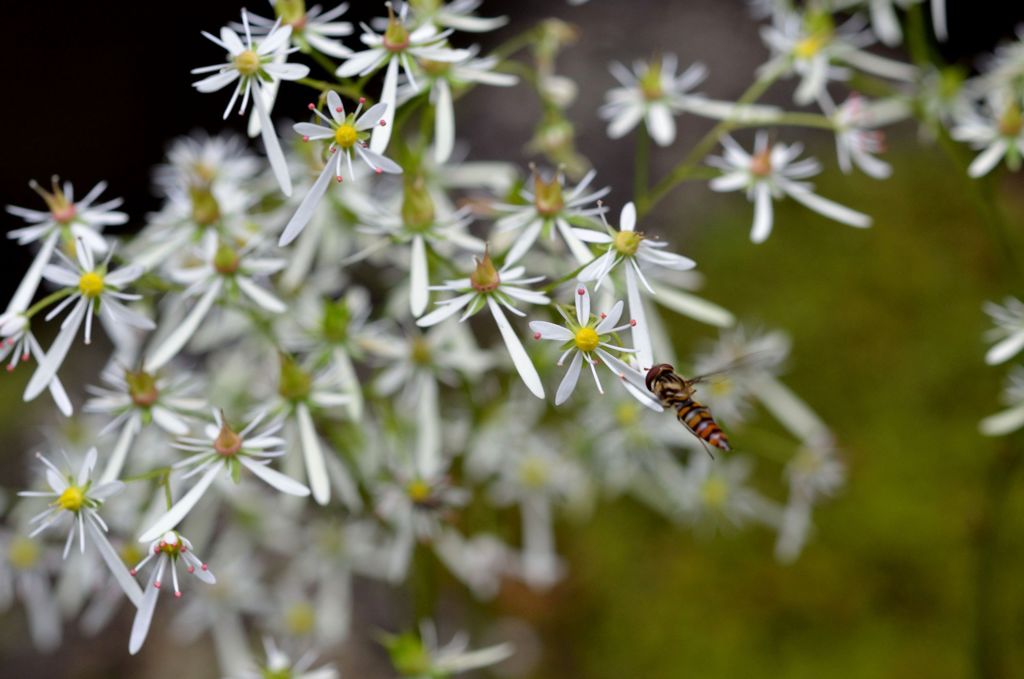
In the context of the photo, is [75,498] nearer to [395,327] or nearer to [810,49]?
[395,327]

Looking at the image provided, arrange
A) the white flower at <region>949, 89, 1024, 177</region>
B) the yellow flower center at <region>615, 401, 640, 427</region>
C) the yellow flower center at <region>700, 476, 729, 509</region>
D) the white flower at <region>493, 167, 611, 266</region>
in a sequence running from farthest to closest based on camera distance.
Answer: the yellow flower center at <region>700, 476, 729, 509</region> < the yellow flower center at <region>615, 401, 640, 427</region> < the white flower at <region>949, 89, 1024, 177</region> < the white flower at <region>493, 167, 611, 266</region>

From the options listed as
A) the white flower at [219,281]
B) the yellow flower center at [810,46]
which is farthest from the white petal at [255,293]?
the yellow flower center at [810,46]

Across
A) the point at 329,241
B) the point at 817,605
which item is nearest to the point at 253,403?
the point at 329,241

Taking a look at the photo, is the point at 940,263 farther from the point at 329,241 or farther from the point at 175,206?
the point at 175,206

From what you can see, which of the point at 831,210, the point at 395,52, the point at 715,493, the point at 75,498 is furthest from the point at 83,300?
the point at 715,493

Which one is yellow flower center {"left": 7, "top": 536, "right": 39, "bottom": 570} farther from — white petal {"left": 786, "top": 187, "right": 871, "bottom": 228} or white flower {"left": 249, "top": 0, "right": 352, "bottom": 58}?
white petal {"left": 786, "top": 187, "right": 871, "bottom": 228}

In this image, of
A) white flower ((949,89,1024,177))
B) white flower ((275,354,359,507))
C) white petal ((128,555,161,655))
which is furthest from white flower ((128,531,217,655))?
white flower ((949,89,1024,177))

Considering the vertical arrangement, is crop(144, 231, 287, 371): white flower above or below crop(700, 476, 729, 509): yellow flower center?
above
